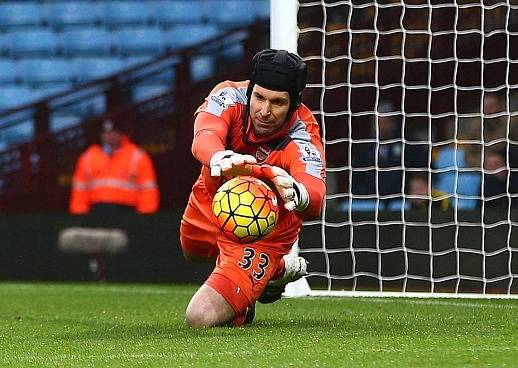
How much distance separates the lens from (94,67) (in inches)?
605

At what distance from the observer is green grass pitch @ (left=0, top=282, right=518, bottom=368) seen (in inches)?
159

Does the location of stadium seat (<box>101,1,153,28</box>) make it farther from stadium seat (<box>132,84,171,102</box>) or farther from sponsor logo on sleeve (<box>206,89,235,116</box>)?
sponsor logo on sleeve (<box>206,89,235,116</box>)

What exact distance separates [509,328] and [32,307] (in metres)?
3.15

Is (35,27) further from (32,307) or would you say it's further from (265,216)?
(265,216)

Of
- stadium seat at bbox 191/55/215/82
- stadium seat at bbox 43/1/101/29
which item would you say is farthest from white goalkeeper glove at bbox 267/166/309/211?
stadium seat at bbox 43/1/101/29

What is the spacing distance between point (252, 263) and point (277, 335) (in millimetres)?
598

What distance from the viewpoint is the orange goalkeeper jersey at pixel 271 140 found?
5.29m

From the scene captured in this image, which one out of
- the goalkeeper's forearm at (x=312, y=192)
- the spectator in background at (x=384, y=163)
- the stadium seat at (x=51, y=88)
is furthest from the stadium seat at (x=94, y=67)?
the goalkeeper's forearm at (x=312, y=192)

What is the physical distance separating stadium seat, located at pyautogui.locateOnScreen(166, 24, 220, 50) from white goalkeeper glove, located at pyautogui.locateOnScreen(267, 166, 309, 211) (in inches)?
402

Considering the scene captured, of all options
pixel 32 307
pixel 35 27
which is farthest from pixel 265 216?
pixel 35 27

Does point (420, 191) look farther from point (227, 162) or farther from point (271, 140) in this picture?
point (227, 162)

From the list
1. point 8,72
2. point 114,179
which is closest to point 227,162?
point 114,179

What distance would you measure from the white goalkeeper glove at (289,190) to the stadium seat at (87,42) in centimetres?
1078

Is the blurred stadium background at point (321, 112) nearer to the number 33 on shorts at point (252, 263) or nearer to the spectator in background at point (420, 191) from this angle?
the spectator in background at point (420, 191)
